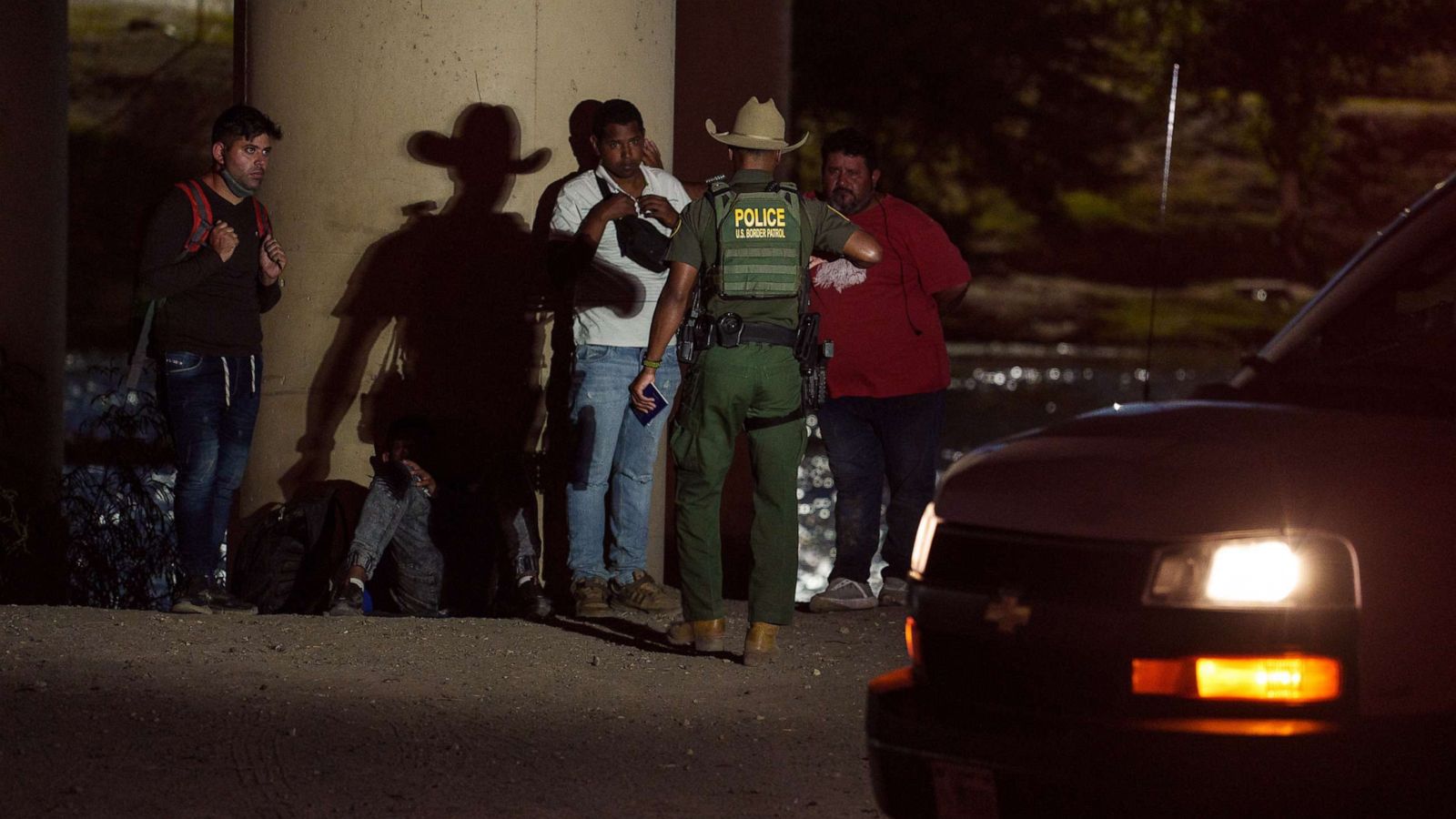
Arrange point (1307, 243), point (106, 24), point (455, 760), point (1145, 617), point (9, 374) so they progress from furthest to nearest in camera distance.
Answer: point (1307, 243)
point (106, 24)
point (9, 374)
point (455, 760)
point (1145, 617)

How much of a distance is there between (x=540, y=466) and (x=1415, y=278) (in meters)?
5.43

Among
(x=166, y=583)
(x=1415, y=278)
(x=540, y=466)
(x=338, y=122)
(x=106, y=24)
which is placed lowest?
(x=166, y=583)

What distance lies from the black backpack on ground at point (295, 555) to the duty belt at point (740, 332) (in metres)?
2.52

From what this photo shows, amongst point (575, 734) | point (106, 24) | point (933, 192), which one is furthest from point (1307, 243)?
point (575, 734)

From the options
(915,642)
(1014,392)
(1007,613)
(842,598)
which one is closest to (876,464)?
(842,598)

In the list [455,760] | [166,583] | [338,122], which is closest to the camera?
[455,760]

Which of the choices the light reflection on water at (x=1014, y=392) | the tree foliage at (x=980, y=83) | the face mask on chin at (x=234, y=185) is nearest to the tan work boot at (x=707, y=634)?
the face mask on chin at (x=234, y=185)

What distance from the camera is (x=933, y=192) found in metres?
34.1

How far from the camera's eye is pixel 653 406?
7520mm

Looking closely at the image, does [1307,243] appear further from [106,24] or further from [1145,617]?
[1145,617]

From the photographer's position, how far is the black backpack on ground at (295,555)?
361 inches

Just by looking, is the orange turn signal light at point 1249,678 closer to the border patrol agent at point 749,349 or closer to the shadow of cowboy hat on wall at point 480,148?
the border patrol agent at point 749,349

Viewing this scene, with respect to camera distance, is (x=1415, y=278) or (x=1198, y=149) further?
(x=1198, y=149)

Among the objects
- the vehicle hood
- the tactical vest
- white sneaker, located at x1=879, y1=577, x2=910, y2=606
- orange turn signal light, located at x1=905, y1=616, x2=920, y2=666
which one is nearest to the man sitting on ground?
white sneaker, located at x1=879, y1=577, x2=910, y2=606
